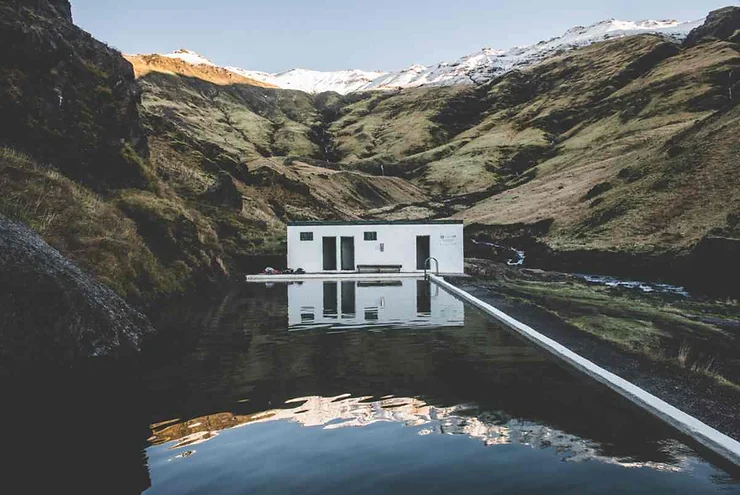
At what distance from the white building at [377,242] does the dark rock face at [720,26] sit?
179m

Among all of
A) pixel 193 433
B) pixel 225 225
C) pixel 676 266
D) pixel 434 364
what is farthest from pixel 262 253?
pixel 193 433

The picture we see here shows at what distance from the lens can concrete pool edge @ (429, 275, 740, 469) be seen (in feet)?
24.2

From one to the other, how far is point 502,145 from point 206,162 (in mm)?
103653

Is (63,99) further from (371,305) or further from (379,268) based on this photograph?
(379,268)

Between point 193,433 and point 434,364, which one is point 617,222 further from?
point 193,433

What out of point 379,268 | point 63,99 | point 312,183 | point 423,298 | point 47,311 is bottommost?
point 423,298

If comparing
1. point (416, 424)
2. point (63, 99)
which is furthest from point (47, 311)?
point (63, 99)

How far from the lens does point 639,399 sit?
9.40 meters

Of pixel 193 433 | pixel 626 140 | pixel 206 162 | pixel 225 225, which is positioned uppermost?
pixel 626 140

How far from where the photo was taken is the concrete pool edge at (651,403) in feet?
24.2

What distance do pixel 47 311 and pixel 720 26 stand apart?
8829 inches

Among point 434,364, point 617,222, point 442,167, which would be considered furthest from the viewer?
point 442,167

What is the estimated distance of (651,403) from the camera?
29.9 ft

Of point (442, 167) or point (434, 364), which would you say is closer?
point (434, 364)
